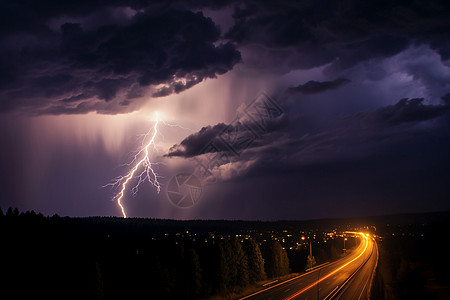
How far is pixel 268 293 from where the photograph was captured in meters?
46.3

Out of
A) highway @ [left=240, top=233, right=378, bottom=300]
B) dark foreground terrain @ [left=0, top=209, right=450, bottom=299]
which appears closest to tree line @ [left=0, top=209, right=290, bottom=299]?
dark foreground terrain @ [left=0, top=209, right=450, bottom=299]

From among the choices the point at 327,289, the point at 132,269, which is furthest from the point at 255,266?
the point at 132,269

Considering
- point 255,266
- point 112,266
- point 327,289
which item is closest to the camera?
point 327,289

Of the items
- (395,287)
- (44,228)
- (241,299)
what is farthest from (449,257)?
(44,228)

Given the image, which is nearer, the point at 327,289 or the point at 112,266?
the point at 327,289

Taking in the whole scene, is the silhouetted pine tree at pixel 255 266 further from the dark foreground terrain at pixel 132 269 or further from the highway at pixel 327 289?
the highway at pixel 327 289

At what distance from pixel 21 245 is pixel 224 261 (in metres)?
27.1

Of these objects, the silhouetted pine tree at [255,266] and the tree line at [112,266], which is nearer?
the tree line at [112,266]

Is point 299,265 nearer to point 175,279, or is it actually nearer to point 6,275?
point 175,279

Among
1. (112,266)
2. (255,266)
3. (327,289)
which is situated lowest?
(327,289)

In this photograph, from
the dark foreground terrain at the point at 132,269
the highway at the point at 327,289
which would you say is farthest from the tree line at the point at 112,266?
A: the highway at the point at 327,289

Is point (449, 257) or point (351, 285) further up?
point (449, 257)

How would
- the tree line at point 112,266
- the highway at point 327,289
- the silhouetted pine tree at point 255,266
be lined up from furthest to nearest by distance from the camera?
the silhouetted pine tree at point 255,266 < the tree line at point 112,266 < the highway at point 327,289

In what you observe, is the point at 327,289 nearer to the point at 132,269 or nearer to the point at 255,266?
the point at 255,266
